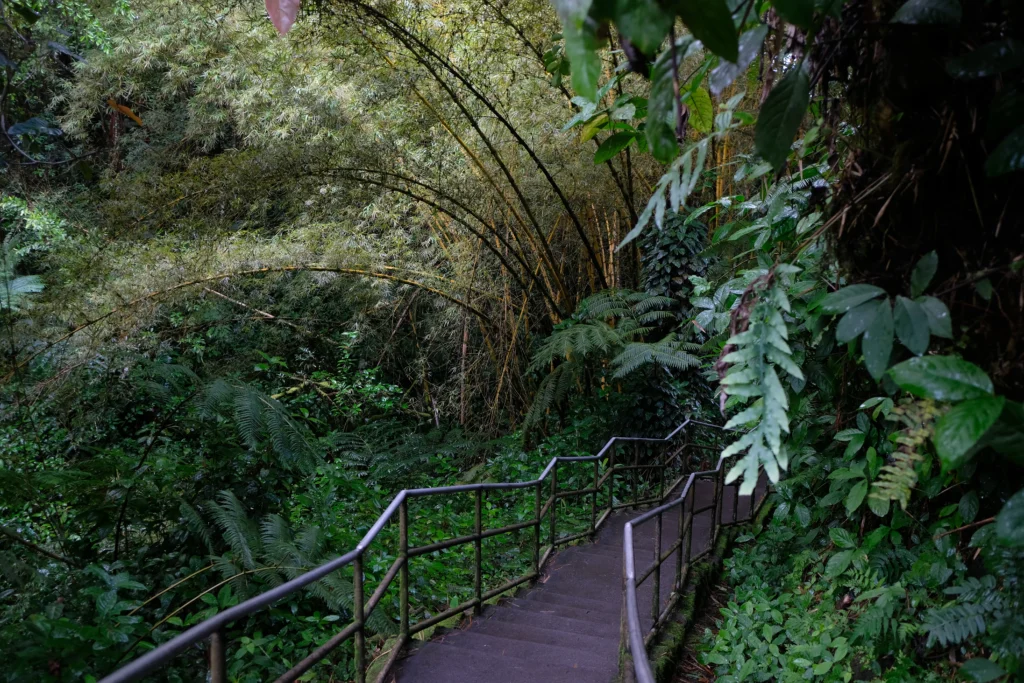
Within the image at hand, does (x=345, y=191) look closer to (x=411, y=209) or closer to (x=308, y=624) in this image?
(x=411, y=209)

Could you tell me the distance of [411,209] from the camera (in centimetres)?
853

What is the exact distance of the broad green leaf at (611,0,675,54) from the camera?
0.85 m

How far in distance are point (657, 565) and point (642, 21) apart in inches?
123

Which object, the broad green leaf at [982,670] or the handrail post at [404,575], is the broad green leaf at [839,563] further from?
the handrail post at [404,575]

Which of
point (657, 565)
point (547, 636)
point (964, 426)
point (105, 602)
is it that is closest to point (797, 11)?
point (964, 426)

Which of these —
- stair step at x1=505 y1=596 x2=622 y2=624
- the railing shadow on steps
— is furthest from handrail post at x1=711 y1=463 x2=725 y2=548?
stair step at x1=505 y1=596 x2=622 y2=624

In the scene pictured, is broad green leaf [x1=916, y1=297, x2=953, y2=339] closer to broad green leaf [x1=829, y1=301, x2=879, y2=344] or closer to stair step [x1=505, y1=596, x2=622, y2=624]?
broad green leaf [x1=829, y1=301, x2=879, y2=344]

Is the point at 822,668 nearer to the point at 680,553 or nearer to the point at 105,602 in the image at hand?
the point at 680,553

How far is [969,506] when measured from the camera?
2318mm

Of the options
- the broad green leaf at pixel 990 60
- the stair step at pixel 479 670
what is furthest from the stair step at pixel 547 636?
the broad green leaf at pixel 990 60

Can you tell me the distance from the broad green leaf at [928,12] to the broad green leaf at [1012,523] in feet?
2.74

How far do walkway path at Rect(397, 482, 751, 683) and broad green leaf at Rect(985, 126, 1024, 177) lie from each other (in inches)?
97.7

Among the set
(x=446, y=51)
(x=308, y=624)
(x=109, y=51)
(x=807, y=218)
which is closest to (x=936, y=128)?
(x=807, y=218)

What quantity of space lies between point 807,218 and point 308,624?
3.04 metres
